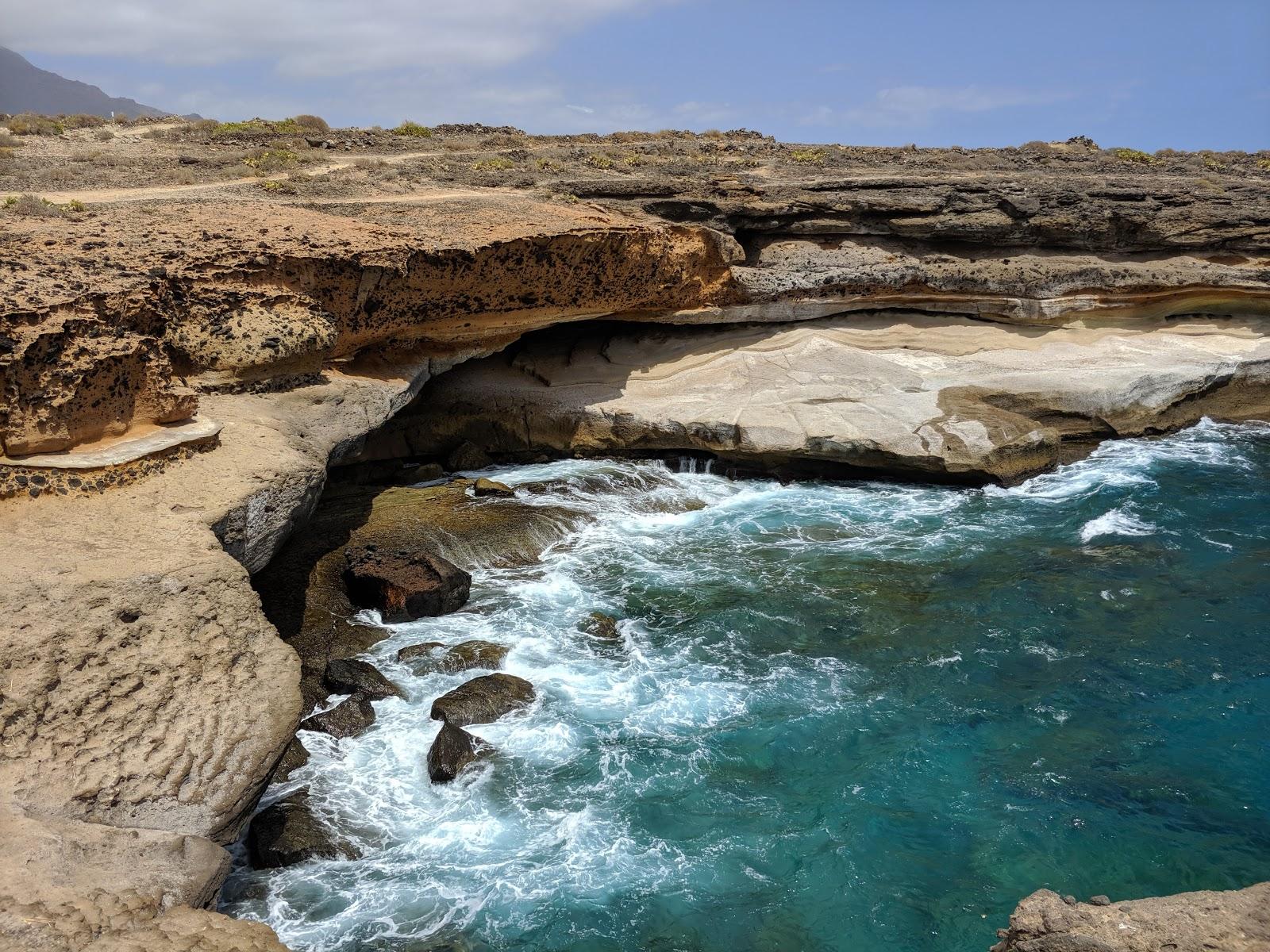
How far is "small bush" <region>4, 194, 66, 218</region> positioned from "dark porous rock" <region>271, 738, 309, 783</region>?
7.90m

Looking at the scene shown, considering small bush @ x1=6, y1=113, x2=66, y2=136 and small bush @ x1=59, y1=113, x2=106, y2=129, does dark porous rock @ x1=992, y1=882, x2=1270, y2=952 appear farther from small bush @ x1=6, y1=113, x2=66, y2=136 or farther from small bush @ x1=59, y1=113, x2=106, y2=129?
small bush @ x1=59, y1=113, x2=106, y2=129

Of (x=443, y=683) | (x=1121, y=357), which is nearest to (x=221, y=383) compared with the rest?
(x=443, y=683)

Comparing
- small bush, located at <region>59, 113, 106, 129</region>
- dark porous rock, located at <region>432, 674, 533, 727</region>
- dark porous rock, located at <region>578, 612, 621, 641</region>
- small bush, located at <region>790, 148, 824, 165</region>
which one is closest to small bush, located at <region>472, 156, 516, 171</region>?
small bush, located at <region>790, 148, 824, 165</region>

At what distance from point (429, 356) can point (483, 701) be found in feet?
24.9

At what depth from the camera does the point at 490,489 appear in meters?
15.9

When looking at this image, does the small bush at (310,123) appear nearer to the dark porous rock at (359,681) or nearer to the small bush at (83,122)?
the small bush at (83,122)

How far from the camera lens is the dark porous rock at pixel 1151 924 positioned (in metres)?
5.30

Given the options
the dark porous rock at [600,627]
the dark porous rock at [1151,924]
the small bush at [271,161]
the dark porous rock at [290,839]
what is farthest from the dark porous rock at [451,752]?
the small bush at [271,161]

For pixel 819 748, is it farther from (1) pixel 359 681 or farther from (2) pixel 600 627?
(1) pixel 359 681

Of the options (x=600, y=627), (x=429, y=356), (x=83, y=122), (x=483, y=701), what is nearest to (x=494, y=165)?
(x=429, y=356)

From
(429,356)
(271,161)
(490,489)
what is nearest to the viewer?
(490,489)

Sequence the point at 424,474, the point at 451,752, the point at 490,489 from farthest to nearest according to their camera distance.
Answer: the point at 424,474, the point at 490,489, the point at 451,752

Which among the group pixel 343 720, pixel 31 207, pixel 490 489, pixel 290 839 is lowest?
pixel 290 839

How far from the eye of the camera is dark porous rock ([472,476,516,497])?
15.8 metres
